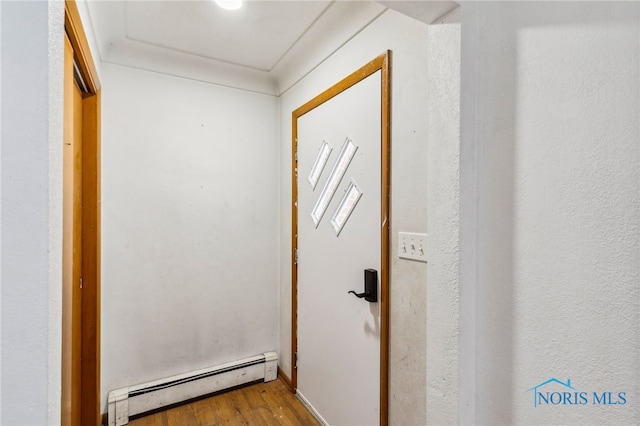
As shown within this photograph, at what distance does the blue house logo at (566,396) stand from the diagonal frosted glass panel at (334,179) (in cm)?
122

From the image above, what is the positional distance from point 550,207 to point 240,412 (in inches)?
84.6

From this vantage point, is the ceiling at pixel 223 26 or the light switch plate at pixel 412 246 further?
the ceiling at pixel 223 26

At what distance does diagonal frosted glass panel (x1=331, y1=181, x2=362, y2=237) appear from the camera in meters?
1.67

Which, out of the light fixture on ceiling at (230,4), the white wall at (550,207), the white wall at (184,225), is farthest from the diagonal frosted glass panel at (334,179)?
the light fixture on ceiling at (230,4)

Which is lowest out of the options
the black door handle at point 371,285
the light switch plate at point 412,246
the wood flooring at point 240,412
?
the wood flooring at point 240,412

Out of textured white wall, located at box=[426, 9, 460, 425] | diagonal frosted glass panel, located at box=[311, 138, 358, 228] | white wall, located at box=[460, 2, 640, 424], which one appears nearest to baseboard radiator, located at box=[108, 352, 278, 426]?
diagonal frosted glass panel, located at box=[311, 138, 358, 228]

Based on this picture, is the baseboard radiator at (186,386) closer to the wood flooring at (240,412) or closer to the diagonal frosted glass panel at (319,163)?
the wood flooring at (240,412)

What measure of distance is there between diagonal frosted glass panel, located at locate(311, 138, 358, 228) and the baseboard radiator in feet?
4.15

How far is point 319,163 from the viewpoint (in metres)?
1.97

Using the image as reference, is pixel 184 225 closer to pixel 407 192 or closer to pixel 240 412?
pixel 240 412

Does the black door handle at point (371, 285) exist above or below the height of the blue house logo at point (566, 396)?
above

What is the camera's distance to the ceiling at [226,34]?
5.25 ft

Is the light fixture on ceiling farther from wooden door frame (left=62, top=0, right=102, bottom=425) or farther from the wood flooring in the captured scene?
the wood flooring

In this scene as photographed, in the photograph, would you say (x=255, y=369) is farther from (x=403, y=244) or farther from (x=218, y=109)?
(x=218, y=109)
